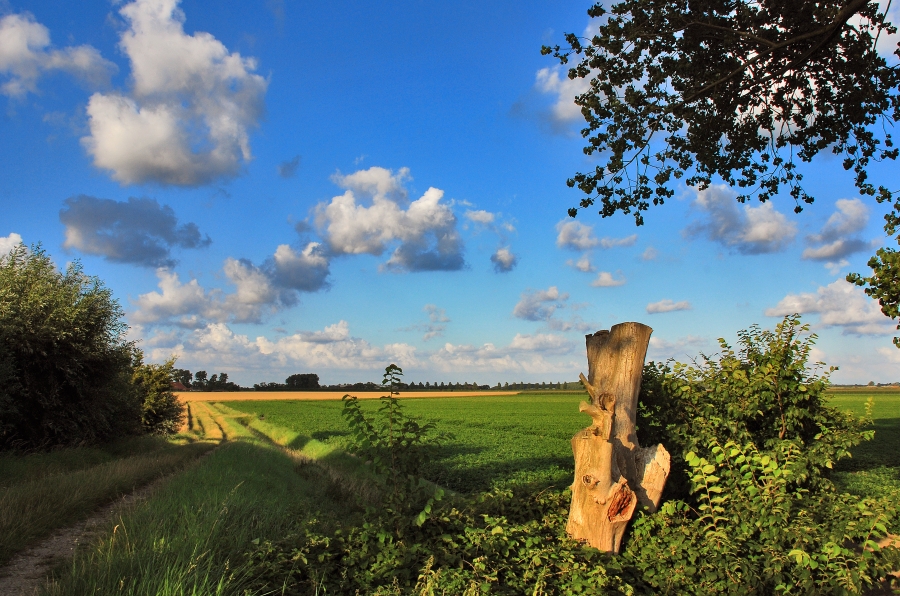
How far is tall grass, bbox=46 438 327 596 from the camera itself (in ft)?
16.4

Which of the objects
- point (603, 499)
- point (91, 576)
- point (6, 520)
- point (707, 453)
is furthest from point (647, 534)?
point (6, 520)

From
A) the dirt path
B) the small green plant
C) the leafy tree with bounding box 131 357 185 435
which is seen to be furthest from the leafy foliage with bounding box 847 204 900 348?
the leafy tree with bounding box 131 357 185 435

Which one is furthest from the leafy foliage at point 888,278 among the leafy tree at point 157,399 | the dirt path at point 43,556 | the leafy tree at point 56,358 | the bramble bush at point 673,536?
the leafy tree at point 157,399

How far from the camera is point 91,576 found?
5160mm

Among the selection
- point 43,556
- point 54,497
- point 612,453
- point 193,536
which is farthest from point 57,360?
point 612,453

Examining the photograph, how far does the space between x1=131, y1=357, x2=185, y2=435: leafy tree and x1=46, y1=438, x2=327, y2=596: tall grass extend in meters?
19.8

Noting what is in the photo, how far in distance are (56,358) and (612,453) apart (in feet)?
59.4

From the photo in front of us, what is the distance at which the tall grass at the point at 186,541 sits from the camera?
5012mm

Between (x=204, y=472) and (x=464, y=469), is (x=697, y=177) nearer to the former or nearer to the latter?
(x=464, y=469)

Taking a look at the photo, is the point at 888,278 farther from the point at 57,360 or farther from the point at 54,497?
the point at 57,360

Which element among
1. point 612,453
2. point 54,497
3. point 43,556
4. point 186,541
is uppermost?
point 612,453

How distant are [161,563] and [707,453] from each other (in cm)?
760

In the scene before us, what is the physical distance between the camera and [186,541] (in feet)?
20.2

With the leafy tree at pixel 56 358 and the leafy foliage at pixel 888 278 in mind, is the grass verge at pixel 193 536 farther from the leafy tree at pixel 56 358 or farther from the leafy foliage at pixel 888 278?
the leafy foliage at pixel 888 278
